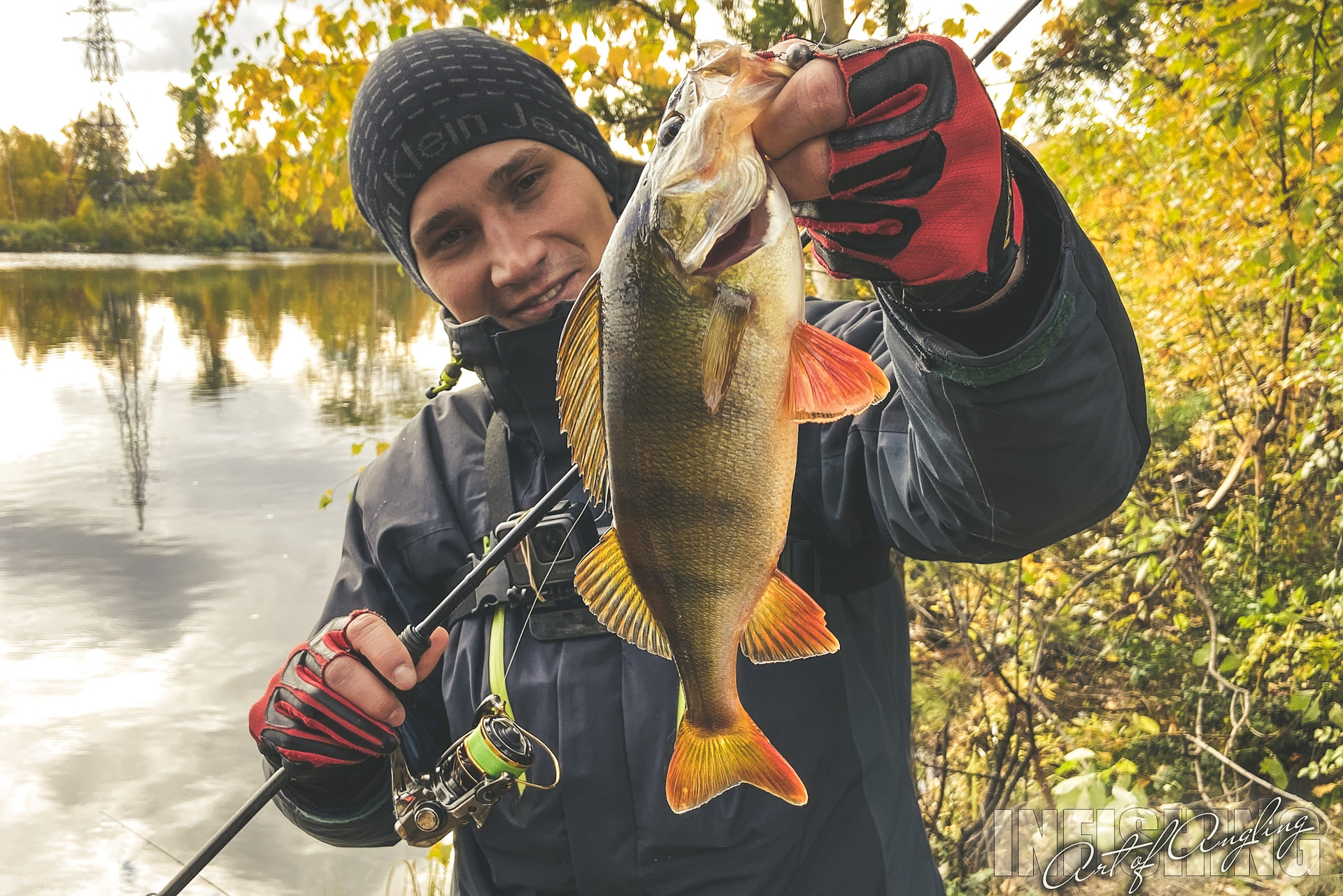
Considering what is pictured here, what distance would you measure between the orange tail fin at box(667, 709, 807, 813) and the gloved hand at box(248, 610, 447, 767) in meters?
0.77

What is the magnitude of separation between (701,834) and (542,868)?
1.36 ft

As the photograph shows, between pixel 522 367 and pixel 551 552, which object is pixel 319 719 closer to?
pixel 551 552

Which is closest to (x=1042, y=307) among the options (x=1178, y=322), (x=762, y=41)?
(x=762, y=41)

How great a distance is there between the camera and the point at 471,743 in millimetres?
1871

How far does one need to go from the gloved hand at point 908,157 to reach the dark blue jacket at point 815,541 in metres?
0.09

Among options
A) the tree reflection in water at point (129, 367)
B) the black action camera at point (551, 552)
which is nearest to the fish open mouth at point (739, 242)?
the black action camera at point (551, 552)

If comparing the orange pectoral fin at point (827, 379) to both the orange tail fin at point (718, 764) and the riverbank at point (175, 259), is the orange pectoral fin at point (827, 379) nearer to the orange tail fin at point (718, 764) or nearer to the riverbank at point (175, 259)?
the orange tail fin at point (718, 764)

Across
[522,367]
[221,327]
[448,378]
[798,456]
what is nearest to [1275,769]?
[798,456]

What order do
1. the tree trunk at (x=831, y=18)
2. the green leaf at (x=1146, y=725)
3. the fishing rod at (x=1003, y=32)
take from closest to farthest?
the fishing rod at (x=1003, y=32) → the tree trunk at (x=831, y=18) → the green leaf at (x=1146, y=725)

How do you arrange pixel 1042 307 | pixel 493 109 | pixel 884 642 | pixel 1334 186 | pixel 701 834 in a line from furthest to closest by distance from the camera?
pixel 1334 186 < pixel 493 109 < pixel 884 642 < pixel 701 834 < pixel 1042 307

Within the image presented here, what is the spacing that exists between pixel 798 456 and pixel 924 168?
81 centimetres

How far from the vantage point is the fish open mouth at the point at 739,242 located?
112cm

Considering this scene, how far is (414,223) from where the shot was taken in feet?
7.61

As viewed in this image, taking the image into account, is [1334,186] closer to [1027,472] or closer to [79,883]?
[1027,472]
